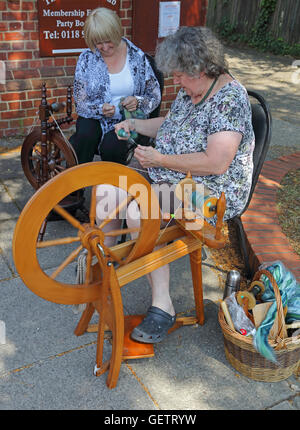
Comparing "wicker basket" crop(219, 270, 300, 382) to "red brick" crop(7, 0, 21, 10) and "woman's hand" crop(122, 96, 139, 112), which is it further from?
"red brick" crop(7, 0, 21, 10)

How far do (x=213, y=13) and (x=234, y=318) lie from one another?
1119 cm

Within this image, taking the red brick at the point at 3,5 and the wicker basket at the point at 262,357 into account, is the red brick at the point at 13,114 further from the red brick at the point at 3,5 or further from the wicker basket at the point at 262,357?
the wicker basket at the point at 262,357

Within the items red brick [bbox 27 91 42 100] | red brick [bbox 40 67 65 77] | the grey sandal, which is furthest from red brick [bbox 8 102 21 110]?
the grey sandal

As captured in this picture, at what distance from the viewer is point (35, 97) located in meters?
4.46

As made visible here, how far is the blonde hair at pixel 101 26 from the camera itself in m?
2.64

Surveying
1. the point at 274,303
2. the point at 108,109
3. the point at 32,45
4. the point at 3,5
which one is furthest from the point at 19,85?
the point at 274,303

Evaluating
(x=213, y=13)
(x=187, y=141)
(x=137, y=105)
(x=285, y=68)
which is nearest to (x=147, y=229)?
(x=187, y=141)

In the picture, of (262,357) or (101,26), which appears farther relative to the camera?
(101,26)

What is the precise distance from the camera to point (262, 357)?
6.51ft

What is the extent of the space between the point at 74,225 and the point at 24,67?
9.85ft

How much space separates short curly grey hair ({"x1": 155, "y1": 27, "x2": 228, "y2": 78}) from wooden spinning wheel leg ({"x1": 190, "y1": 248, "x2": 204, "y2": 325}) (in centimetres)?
83

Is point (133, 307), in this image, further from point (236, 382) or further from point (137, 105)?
point (137, 105)

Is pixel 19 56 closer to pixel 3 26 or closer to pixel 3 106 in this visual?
pixel 3 26

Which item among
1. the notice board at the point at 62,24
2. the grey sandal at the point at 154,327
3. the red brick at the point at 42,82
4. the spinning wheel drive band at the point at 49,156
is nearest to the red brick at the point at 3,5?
the notice board at the point at 62,24
